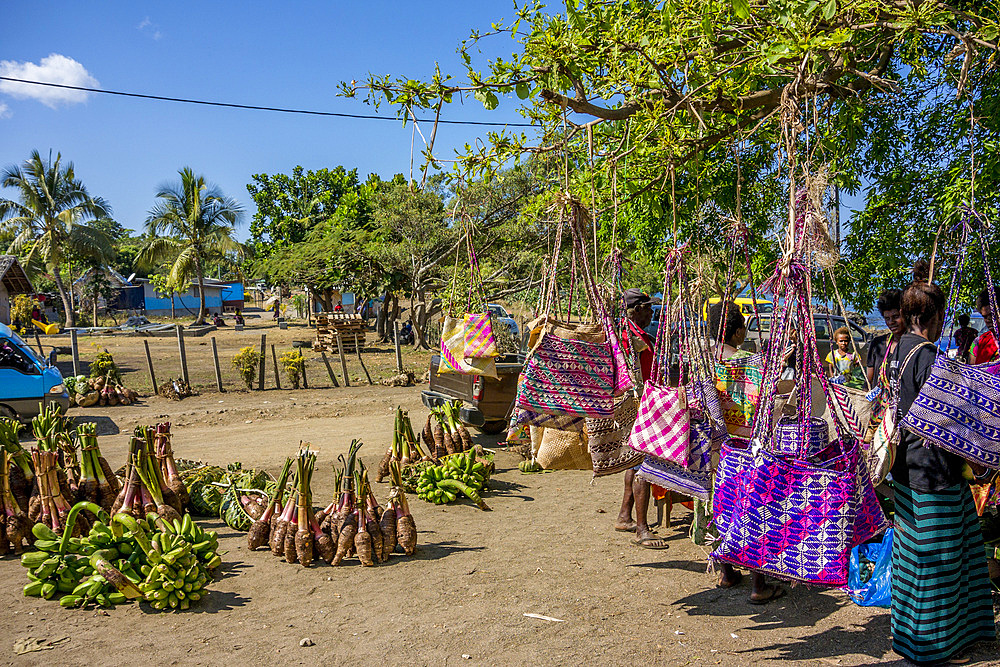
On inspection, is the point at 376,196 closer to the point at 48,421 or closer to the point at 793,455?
the point at 48,421

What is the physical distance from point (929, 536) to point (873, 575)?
0.98 metres

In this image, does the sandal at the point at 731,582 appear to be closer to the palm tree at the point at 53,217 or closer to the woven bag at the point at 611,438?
the woven bag at the point at 611,438

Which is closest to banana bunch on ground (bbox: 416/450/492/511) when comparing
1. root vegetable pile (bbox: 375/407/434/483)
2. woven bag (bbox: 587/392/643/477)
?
root vegetable pile (bbox: 375/407/434/483)

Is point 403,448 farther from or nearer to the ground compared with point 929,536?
nearer to the ground

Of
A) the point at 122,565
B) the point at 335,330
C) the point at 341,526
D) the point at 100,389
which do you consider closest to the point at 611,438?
the point at 341,526

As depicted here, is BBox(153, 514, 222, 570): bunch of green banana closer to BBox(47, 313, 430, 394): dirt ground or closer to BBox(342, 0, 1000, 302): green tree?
BBox(342, 0, 1000, 302): green tree

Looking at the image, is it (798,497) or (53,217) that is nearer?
(798,497)

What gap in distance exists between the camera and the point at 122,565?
14.6 feet

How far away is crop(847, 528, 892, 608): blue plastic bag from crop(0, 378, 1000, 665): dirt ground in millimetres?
76

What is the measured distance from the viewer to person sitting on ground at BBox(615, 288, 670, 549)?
15.5 feet

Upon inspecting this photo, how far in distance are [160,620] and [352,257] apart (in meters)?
19.6

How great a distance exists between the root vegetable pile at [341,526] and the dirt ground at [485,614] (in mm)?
106

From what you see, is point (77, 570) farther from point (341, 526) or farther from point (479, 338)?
point (479, 338)

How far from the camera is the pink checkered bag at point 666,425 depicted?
367 centimetres
